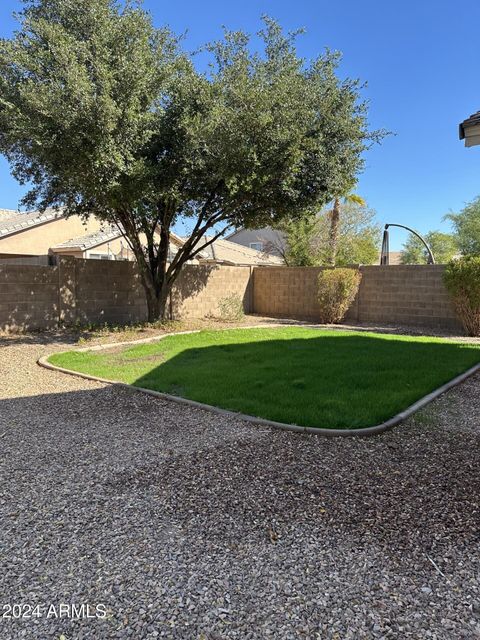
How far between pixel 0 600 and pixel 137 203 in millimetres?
8271

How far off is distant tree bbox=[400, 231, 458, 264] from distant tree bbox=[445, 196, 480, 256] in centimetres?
105

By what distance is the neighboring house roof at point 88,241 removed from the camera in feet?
64.2

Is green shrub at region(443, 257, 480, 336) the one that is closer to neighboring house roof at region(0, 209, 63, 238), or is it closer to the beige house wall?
the beige house wall

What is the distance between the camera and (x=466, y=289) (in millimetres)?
11344

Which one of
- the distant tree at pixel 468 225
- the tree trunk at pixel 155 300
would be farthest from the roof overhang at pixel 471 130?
the distant tree at pixel 468 225

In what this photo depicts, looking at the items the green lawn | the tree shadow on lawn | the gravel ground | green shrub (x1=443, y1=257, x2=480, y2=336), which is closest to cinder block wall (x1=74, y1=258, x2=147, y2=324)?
the green lawn

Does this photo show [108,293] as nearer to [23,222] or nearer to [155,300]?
[155,300]

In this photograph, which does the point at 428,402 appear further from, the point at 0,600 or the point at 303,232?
the point at 303,232

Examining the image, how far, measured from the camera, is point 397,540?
2543 millimetres

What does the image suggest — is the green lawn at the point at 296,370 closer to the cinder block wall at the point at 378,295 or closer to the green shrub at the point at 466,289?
the green shrub at the point at 466,289

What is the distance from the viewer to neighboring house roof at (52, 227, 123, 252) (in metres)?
19.6

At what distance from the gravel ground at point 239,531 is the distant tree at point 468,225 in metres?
32.0

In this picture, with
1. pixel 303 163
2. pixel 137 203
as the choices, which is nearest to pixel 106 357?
pixel 137 203

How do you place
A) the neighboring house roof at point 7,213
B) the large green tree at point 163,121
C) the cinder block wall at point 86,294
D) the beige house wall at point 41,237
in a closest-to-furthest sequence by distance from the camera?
the large green tree at point 163,121 < the cinder block wall at point 86,294 < the beige house wall at point 41,237 < the neighboring house roof at point 7,213
